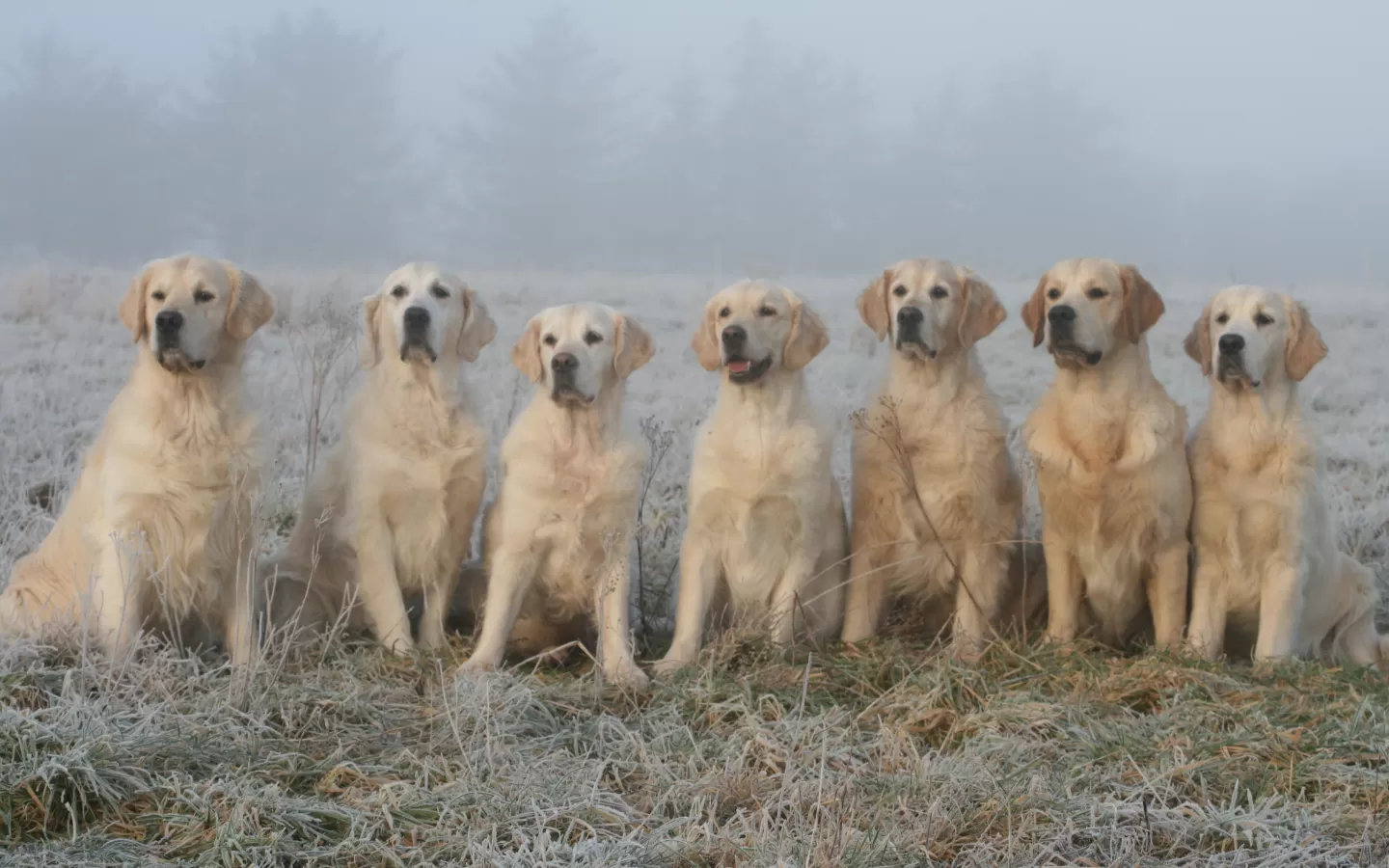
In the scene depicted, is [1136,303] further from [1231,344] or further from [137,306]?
[137,306]

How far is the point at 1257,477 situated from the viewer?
4.50 m

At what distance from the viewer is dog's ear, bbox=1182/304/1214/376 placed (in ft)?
15.1

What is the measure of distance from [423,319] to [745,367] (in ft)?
3.43

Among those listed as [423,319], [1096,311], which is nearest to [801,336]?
[1096,311]

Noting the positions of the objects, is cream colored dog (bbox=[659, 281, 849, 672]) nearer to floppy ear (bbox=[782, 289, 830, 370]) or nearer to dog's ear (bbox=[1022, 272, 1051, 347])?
floppy ear (bbox=[782, 289, 830, 370])

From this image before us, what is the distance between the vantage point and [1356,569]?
16.1ft

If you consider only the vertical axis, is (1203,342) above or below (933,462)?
above

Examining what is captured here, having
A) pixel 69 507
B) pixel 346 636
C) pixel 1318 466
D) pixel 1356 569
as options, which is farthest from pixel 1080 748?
pixel 69 507

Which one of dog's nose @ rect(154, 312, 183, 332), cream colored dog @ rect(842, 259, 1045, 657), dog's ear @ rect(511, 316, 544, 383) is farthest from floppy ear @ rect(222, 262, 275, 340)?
cream colored dog @ rect(842, 259, 1045, 657)

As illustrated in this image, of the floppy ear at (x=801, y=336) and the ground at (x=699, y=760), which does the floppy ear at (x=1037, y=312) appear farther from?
the floppy ear at (x=801, y=336)

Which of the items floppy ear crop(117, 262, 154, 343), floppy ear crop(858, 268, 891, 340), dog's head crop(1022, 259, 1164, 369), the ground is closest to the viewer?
the ground

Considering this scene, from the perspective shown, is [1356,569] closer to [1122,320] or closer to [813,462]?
[1122,320]

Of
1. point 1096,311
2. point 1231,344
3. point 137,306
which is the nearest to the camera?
point 137,306

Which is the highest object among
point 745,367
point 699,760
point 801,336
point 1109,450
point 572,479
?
point 801,336
